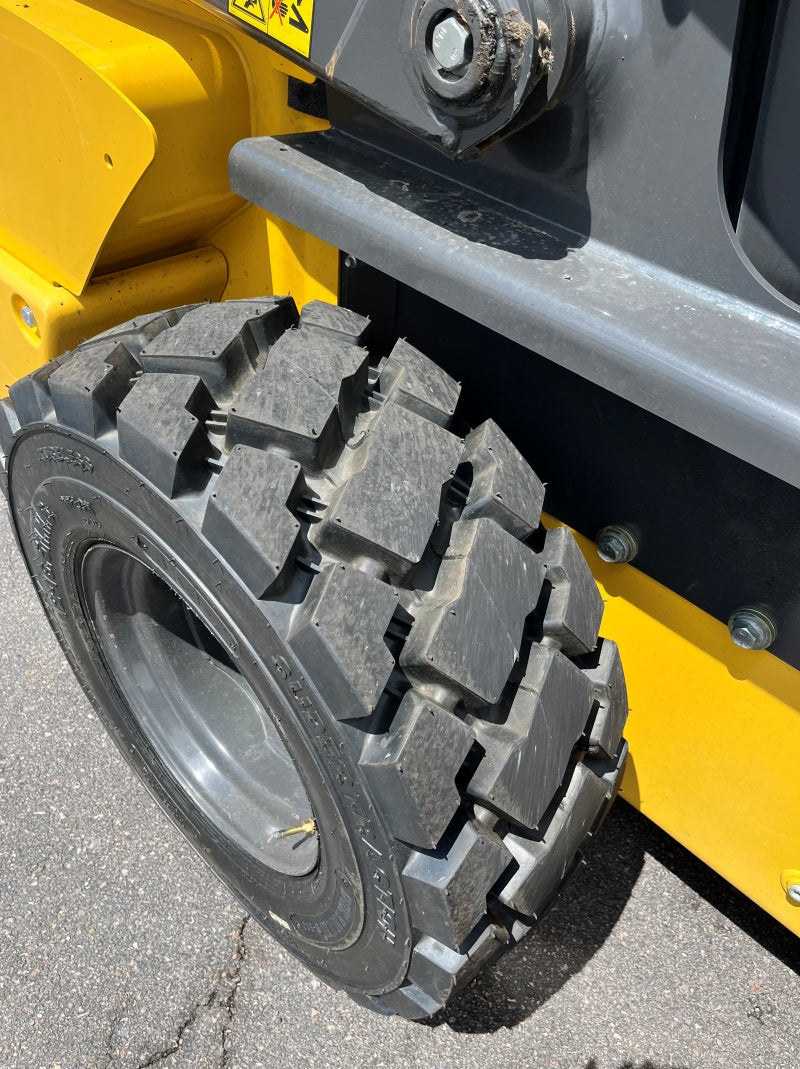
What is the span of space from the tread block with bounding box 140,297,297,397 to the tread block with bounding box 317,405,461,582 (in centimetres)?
24

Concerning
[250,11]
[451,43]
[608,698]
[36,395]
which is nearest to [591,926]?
[608,698]

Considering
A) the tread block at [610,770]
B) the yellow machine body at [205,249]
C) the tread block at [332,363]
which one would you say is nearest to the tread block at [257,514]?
the tread block at [332,363]

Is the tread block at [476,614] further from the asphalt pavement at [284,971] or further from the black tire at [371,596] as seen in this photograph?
the asphalt pavement at [284,971]

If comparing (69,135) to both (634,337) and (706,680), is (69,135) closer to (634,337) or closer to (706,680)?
(634,337)

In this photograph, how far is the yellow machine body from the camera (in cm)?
126

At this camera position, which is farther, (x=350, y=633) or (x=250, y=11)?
(x=250, y=11)

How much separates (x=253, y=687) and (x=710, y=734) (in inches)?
25.0

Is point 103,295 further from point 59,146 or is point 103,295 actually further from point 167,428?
point 167,428

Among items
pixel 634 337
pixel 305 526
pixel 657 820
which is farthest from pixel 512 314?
pixel 657 820

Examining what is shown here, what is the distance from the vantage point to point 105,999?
1.56m

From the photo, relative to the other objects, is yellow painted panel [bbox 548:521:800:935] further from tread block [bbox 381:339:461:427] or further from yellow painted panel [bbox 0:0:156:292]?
yellow painted panel [bbox 0:0:156:292]

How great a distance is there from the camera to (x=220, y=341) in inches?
50.3

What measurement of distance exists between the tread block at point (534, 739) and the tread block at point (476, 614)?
7 cm

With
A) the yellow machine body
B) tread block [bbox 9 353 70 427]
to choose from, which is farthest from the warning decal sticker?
tread block [bbox 9 353 70 427]
